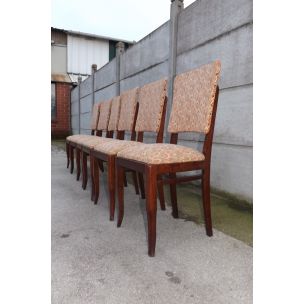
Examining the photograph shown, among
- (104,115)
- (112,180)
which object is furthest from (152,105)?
(104,115)

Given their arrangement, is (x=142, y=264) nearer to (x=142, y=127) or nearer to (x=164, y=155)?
(x=164, y=155)

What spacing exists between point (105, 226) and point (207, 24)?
197 centimetres

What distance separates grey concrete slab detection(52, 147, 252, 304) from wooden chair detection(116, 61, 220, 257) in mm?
107

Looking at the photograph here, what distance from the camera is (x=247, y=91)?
6.75ft

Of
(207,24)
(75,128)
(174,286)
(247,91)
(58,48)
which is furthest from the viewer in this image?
(58,48)

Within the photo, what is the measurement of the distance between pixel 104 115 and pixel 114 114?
44cm

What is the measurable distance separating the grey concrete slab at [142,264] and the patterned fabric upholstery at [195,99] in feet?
1.97

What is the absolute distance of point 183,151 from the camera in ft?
4.50

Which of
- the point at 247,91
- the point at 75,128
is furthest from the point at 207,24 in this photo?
the point at 75,128

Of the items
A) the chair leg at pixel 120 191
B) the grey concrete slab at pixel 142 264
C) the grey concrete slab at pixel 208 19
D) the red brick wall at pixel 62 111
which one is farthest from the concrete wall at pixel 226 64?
the red brick wall at pixel 62 111

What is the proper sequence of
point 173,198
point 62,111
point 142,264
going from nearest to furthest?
point 142,264 → point 173,198 → point 62,111

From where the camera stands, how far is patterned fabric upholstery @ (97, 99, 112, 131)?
10.8 ft

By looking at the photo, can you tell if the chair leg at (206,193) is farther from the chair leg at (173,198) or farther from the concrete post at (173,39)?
the concrete post at (173,39)
